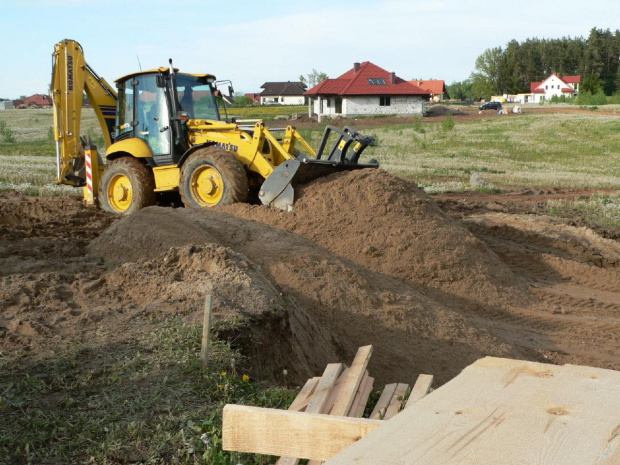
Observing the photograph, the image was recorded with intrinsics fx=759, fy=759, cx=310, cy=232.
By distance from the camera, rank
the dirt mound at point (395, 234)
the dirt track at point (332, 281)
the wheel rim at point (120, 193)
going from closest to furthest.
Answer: the dirt track at point (332, 281), the dirt mound at point (395, 234), the wheel rim at point (120, 193)

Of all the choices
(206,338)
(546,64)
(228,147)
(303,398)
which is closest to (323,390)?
(303,398)

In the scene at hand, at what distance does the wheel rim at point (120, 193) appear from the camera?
43.9 feet

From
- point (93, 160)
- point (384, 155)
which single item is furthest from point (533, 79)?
point (93, 160)

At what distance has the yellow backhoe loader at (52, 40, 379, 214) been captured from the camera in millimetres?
11495

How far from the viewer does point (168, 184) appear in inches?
509

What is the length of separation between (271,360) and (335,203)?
15.9 ft

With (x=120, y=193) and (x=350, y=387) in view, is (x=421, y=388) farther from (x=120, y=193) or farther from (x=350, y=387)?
(x=120, y=193)

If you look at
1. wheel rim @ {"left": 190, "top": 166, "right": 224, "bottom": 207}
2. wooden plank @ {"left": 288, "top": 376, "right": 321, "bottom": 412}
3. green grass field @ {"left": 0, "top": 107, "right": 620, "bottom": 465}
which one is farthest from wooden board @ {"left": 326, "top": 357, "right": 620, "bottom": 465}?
wheel rim @ {"left": 190, "top": 166, "right": 224, "bottom": 207}

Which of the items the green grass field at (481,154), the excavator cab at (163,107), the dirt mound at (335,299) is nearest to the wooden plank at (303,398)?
the dirt mound at (335,299)

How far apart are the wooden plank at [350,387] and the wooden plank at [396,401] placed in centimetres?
27

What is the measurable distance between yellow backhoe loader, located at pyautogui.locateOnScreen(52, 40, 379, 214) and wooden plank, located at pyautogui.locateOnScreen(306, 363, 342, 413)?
6826 mm

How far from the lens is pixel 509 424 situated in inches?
80.4

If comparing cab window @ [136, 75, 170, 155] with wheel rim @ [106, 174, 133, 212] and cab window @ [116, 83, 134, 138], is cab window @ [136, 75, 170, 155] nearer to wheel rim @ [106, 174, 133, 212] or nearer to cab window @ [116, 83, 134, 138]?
cab window @ [116, 83, 134, 138]

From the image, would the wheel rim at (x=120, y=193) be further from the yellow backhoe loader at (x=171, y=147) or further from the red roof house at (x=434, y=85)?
the red roof house at (x=434, y=85)
